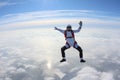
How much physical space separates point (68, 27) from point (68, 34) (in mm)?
591

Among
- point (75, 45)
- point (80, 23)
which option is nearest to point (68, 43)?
point (75, 45)

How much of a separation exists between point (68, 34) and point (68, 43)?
73cm

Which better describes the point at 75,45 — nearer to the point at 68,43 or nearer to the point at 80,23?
the point at 68,43

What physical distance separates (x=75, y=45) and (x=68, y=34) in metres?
1.05

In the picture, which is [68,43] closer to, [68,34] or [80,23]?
[68,34]

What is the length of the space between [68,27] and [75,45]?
1560 mm

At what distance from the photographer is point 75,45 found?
1467 centimetres

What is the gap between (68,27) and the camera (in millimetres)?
14453

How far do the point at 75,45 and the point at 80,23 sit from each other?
1811mm

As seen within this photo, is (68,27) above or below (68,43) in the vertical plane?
above

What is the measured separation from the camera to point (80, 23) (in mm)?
14320

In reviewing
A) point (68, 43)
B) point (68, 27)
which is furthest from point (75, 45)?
point (68, 27)

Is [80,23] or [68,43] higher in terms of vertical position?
[80,23]

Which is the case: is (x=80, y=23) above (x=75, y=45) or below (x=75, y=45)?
above
